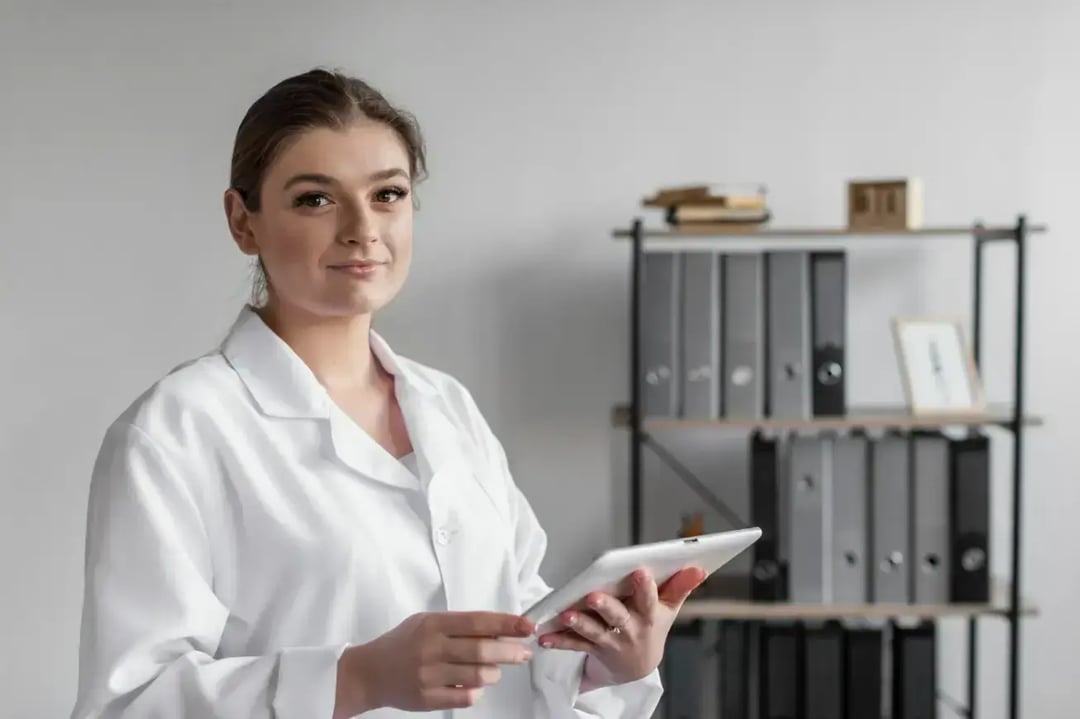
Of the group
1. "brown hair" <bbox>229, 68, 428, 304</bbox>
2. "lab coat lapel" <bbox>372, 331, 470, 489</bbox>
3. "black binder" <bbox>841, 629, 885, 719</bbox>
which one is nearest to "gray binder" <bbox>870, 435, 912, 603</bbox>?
"black binder" <bbox>841, 629, 885, 719</bbox>

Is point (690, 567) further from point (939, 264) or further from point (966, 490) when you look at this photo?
point (939, 264)

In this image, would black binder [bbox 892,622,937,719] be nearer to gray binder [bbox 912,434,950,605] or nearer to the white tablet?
gray binder [bbox 912,434,950,605]

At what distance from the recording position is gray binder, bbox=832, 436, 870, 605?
9.50ft

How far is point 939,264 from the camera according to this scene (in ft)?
10.5

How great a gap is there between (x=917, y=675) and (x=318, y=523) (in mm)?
2109

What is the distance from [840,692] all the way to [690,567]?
1.83 m

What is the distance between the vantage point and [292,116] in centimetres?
137

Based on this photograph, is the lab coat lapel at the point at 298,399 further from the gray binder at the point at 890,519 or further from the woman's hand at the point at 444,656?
the gray binder at the point at 890,519

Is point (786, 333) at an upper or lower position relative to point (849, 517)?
upper

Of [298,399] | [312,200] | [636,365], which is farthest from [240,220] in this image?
[636,365]

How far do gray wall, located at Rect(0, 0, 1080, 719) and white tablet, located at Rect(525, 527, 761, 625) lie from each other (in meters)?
1.95

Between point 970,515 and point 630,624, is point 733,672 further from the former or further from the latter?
point 630,624

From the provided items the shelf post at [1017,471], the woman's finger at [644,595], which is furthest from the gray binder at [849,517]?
the woman's finger at [644,595]

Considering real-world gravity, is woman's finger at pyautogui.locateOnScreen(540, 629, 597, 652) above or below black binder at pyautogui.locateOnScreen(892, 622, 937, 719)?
above
